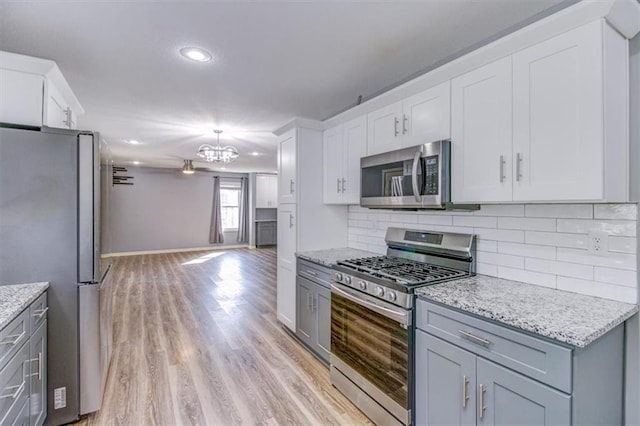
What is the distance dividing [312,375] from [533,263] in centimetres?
184

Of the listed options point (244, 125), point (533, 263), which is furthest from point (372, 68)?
point (244, 125)

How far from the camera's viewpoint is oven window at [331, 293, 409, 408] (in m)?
1.79

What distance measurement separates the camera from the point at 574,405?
3.78ft

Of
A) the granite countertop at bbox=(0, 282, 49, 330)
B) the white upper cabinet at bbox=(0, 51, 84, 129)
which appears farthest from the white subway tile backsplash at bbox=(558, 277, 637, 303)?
the white upper cabinet at bbox=(0, 51, 84, 129)

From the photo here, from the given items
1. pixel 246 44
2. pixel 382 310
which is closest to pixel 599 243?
pixel 382 310

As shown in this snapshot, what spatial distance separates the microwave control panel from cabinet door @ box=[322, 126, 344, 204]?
109cm

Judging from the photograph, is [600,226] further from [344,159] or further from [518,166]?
[344,159]

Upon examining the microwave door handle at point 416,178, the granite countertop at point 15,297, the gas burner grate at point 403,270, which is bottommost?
the granite countertop at point 15,297

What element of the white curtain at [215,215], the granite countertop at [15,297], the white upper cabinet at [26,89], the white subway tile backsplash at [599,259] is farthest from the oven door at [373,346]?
the white curtain at [215,215]

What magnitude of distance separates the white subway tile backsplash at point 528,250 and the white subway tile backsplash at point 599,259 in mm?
49

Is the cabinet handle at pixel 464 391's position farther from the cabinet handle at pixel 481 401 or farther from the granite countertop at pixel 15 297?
the granite countertop at pixel 15 297

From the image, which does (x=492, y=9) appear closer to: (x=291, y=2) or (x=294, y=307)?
(x=291, y=2)

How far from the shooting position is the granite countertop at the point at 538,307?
119cm

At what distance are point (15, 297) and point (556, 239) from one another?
9.56 ft
